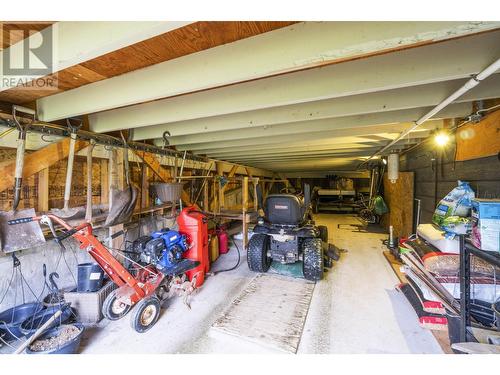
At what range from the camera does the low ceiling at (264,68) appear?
94 cm

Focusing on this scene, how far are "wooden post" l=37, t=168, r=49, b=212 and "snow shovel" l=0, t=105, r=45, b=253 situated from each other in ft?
1.02

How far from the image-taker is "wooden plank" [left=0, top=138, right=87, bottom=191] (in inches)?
69.1

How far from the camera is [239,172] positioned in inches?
254

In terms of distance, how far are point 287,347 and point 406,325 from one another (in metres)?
1.18

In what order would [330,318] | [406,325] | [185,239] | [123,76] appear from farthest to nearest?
[185,239] → [330,318] → [406,325] → [123,76]

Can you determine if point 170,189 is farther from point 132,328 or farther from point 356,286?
point 356,286

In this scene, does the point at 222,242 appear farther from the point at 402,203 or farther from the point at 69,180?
the point at 402,203

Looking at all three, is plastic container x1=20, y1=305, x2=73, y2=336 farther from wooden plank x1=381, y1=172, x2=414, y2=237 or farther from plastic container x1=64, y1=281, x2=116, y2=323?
wooden plank x1=381, y1=172, x2=414, y2=237

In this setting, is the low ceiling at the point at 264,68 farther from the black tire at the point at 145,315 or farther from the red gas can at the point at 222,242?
the red gas can at the point at 222,242

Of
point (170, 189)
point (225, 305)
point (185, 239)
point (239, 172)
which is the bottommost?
point (225, 305)
